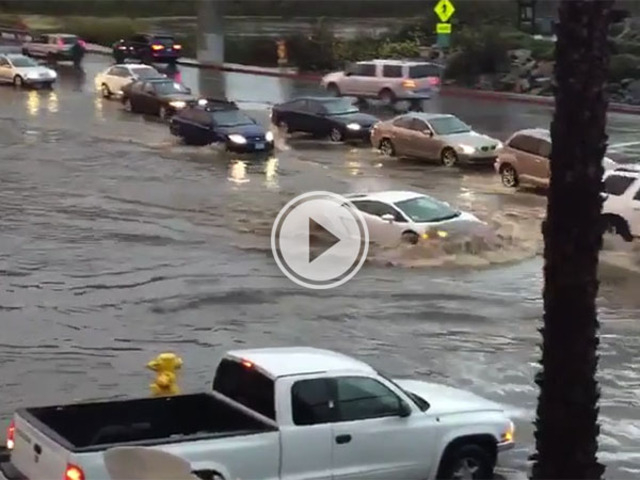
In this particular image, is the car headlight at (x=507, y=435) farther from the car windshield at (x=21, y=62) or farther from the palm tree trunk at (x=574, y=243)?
the car windshield at (x=21, y=62)

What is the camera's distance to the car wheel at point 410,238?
23.4 metres

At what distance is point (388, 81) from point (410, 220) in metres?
23.7

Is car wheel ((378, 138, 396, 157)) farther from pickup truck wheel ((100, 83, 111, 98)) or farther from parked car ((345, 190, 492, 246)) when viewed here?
pickup truck wheel ((100, 83, 111, 98))

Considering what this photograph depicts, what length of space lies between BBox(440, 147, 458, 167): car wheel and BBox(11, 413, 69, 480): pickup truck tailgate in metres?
24.1

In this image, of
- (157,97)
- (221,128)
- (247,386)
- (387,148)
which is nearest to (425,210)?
(387,148)

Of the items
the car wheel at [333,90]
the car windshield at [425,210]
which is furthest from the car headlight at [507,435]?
the car wheel at [333,90]

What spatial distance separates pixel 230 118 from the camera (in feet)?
122

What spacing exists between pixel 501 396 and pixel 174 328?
214 inches

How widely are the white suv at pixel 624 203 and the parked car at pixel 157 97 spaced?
813 inches

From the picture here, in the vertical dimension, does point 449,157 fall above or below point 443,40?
below

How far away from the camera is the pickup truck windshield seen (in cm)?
1092

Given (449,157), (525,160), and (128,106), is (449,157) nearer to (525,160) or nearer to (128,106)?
(525,160)

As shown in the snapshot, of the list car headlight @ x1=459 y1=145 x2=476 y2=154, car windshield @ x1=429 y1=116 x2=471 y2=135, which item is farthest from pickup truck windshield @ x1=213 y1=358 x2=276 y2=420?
car windshield @ x1=429 y1=116 x2=471 y2=135
